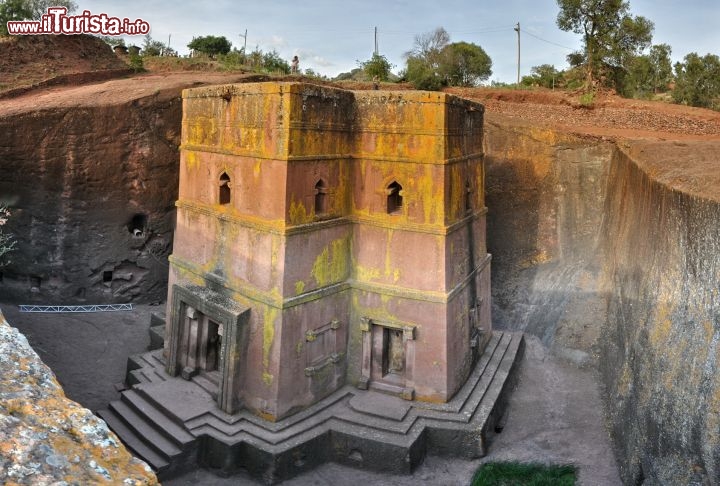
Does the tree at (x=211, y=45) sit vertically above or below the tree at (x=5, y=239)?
above

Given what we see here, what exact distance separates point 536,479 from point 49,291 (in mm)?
12761

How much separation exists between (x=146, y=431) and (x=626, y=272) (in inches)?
366

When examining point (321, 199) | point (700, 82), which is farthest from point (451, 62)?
point (321, 199)

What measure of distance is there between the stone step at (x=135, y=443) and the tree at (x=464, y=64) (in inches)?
898

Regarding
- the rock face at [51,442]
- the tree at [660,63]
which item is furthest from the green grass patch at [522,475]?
the tree at [660,63]

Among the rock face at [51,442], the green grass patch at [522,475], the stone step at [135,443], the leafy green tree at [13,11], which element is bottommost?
the green grass patch at [522,475]

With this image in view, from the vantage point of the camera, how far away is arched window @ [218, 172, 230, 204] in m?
9.62

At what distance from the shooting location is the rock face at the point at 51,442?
2.07m

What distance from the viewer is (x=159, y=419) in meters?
8.86

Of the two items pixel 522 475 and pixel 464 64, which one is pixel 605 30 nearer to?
pixel 464 64

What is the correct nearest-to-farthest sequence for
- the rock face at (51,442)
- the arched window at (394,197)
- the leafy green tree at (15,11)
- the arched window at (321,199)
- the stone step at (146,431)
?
the rock face at (51,442) < the stone step at (146,431) < the arched window at (321,199) < the arched window at (394,197) < the leafy green tree at (15,11)

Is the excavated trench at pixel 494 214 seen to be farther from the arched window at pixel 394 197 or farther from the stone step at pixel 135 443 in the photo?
the stone step at pixel 135 443

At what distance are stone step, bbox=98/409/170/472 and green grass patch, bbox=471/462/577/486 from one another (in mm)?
4827

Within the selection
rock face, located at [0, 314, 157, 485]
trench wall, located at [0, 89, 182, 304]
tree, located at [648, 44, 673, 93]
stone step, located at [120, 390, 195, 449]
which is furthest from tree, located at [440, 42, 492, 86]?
rock face, located at [0, 314, 157, 485]
